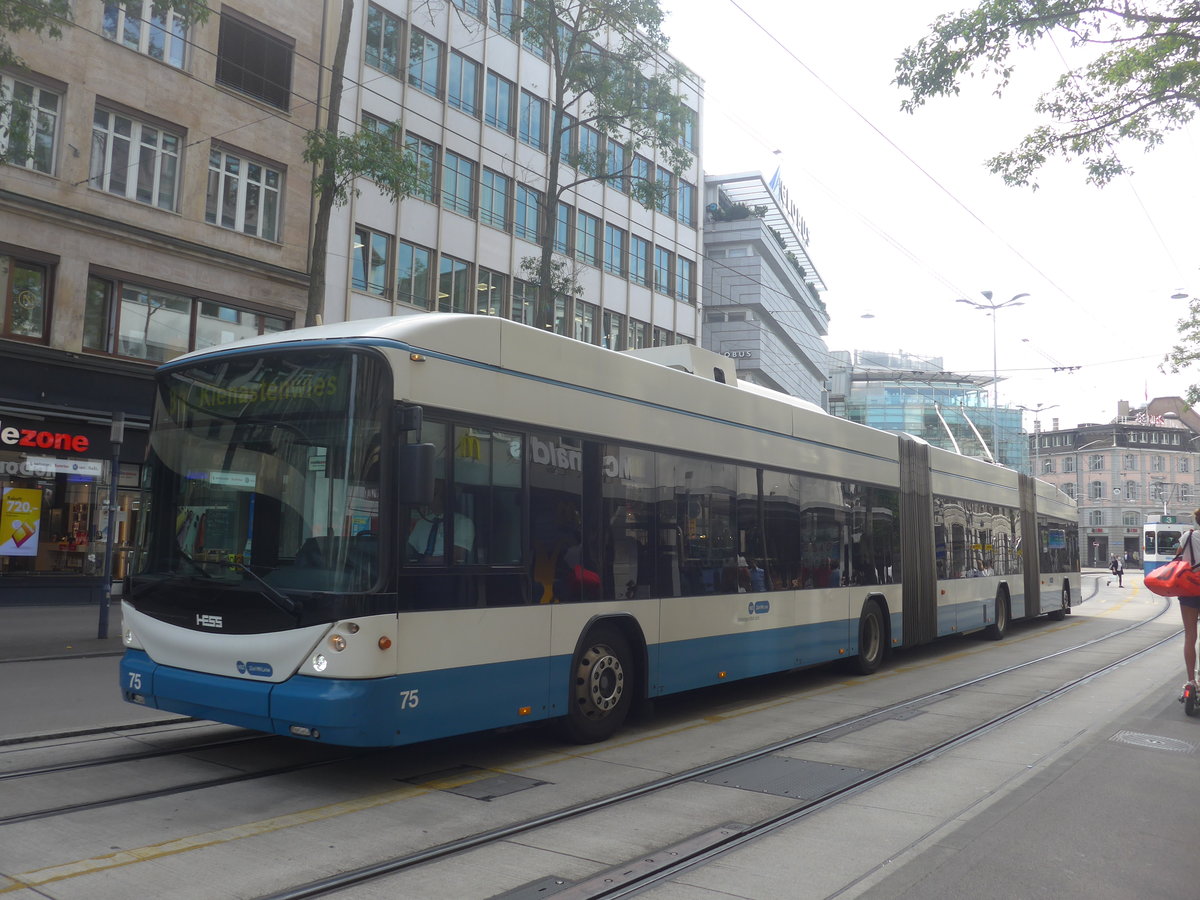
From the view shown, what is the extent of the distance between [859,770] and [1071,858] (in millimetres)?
2151

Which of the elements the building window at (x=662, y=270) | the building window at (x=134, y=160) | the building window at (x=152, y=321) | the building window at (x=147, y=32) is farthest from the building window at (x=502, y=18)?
the building window at (x=152, y=321)

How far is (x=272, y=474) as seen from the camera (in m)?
6.48

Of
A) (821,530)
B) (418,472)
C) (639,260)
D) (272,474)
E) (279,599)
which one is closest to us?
(418,472)

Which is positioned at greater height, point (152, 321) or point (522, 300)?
point (522, 300)

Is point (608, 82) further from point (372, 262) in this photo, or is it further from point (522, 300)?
point (522, 300)

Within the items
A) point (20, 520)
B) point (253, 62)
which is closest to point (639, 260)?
point (253, 62)

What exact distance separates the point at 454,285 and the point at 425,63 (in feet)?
20.3

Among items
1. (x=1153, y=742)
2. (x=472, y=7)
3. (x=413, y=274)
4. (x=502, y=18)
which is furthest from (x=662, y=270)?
(x=1153, y=742)

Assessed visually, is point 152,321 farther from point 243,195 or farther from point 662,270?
point 662,270

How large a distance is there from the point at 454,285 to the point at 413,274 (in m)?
1.67

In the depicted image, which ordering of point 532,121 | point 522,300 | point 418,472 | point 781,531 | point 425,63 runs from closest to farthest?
point 418,472, point 781,531, point 425,63, point 522,300, point 532,121

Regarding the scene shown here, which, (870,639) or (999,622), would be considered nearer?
(870,639)

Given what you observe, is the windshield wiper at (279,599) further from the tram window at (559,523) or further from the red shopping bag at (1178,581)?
the red shopping bag at (1178,581)

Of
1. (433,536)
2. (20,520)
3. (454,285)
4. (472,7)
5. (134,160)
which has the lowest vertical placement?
(433,536)
